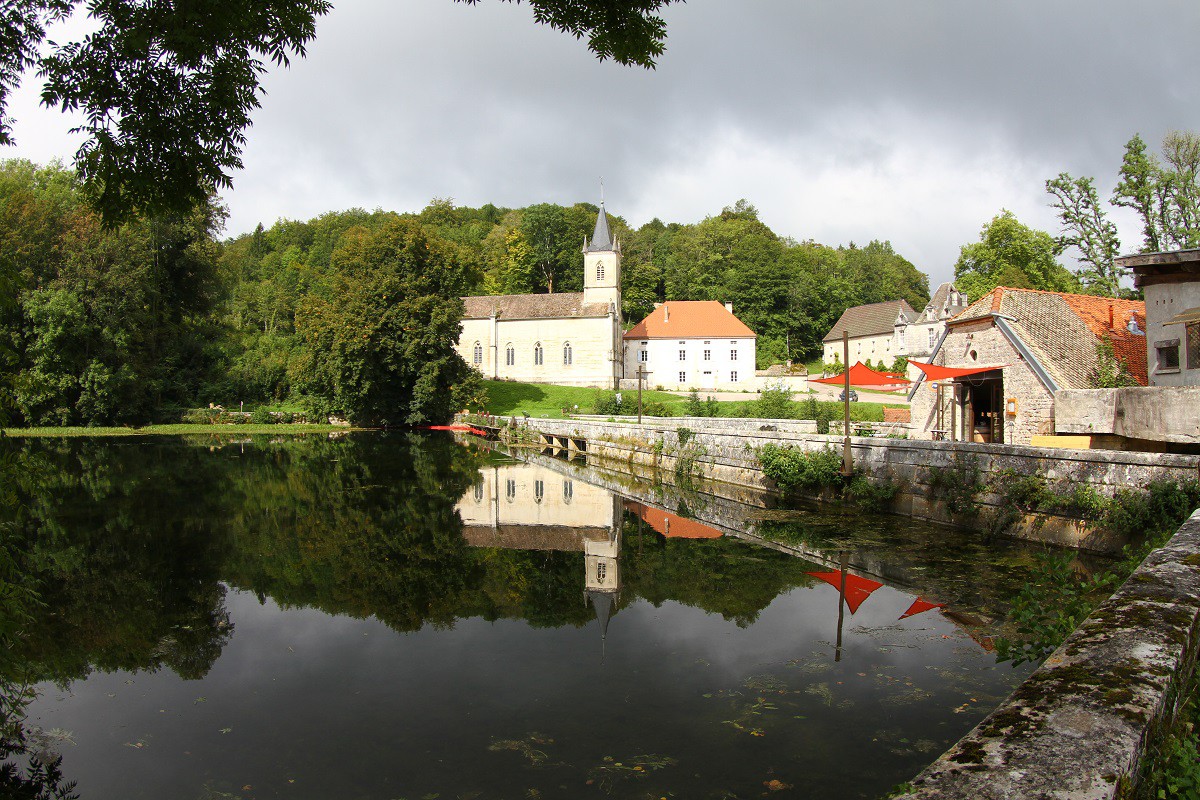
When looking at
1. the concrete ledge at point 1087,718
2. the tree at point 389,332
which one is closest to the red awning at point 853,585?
the concrete ledge at point 1087,718

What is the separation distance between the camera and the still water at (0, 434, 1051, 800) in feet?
16.6

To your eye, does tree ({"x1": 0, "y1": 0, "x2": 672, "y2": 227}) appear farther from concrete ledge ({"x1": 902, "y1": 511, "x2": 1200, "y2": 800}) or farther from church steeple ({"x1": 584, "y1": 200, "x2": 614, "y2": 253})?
church steeple ({"x1": 584, "y1": 200, "x2": 614, "y2": 253})

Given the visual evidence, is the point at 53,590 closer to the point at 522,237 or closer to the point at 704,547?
the point at 704,547

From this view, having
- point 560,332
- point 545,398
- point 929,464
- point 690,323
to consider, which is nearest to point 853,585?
point 929,464

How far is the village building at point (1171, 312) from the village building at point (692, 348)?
4932 cm

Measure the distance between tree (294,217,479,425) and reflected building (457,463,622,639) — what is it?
76.2 ft

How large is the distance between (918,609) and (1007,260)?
159ft

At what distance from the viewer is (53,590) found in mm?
9320

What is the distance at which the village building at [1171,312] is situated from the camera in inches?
500

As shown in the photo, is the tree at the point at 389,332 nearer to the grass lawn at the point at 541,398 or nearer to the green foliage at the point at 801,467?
the grass lawn at the point at 541,398

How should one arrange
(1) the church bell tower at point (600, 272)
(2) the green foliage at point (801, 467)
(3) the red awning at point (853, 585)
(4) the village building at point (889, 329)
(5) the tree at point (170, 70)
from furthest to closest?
(1) the church bell tower at point (600, 272) < (4) the village building at point (889, 329) < (2) the green foliage at point (801, 467) < (3) the red awning at point (853, 585) < (5) the tree at point (170, 70)

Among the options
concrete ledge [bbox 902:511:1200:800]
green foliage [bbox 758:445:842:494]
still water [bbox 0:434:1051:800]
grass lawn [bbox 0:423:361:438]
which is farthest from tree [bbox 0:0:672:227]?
grass lawn [bbox 0:423:361:438]

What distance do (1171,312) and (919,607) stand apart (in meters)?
8.90

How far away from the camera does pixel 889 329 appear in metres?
70.4
